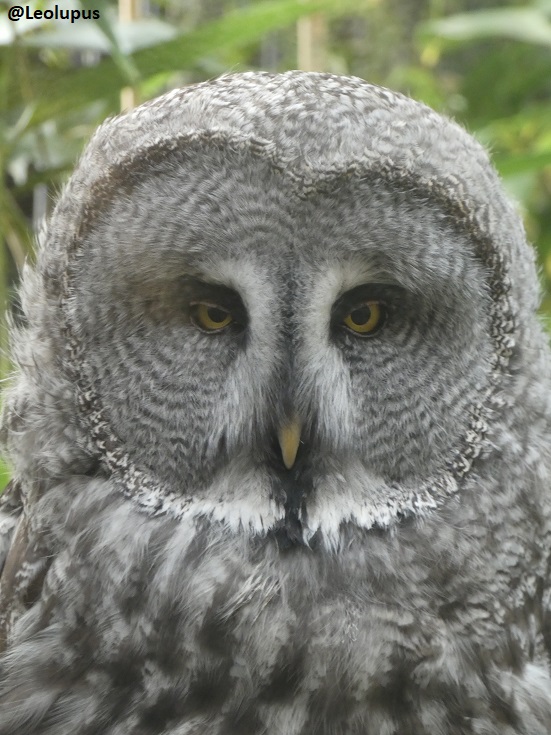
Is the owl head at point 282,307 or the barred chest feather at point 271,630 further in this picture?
the barred chest feather at point 271,630

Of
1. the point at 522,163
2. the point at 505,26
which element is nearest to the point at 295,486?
the point at 522,163

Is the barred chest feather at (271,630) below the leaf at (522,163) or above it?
below

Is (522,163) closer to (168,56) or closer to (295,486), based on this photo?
(168,56)

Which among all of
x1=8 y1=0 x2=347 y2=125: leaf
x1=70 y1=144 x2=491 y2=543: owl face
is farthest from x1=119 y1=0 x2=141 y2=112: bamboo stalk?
x1=70 y1=144 x2=491 y2=543: owl face

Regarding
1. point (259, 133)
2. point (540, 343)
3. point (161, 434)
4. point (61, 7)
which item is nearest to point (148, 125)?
point (259, 133)

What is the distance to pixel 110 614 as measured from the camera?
127 centimetres

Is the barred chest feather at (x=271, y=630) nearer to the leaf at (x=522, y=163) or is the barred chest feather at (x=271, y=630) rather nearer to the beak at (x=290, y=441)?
the beak at (x=290, y=441)

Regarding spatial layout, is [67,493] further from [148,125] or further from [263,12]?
[263,12]

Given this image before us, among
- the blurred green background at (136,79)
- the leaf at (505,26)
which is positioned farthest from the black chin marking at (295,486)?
the leaf at (505,26)

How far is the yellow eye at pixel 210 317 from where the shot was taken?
1.19m

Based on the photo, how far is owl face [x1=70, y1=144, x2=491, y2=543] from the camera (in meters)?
1.14

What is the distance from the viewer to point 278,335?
3.84 feet

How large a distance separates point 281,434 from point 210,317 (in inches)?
6.8

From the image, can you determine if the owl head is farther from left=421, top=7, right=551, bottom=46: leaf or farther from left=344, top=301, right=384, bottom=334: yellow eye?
left=421, top=7, right=551, bottom=46: leaf
